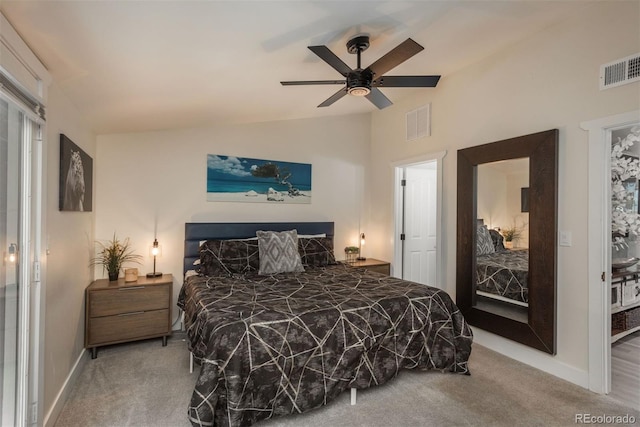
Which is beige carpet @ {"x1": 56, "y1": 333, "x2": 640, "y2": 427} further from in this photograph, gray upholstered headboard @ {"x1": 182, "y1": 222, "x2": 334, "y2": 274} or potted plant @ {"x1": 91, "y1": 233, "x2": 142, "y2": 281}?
gray upholstered headboard @ {"x1": 182, "y1": 222, "x2": 334, "y2": 274}

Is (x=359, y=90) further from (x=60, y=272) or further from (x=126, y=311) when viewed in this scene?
(x=126, y=311)

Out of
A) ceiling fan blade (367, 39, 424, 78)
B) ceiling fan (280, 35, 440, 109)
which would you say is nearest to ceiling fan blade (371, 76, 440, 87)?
ceiling fan (280, 35, 440, 109)

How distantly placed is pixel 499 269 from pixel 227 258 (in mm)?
2832

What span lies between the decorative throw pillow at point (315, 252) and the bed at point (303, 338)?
557mm

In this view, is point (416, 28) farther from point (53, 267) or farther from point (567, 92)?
point (53, 267)

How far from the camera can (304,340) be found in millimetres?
2145

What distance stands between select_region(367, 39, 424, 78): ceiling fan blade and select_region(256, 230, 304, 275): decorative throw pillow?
6.66 feet

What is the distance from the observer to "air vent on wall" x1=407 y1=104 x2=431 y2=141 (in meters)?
4.09

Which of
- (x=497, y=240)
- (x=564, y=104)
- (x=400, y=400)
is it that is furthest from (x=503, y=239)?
(x=400, y=400)

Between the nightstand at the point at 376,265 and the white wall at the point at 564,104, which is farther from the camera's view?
the nightstand at the point at 376,265

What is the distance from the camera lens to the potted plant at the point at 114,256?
134 inches

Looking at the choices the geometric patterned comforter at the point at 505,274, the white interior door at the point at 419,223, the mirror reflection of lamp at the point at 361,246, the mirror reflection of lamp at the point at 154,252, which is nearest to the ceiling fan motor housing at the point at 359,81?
the geometric patterned comforter at the point at 505,274

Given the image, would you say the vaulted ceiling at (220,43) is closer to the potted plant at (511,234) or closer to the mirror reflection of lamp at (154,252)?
the mirror reflection of lamp at (154,252)

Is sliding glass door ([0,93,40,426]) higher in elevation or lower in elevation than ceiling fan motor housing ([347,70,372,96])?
lower
